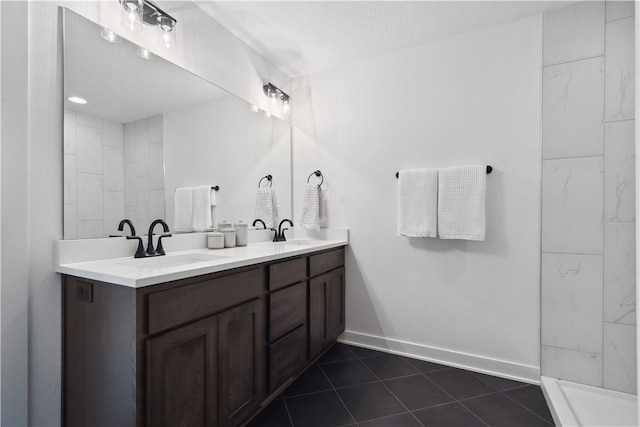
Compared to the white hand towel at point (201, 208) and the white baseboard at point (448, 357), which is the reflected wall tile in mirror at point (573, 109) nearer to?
the white baseboard at point (448, 357)

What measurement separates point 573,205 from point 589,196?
0.09 m

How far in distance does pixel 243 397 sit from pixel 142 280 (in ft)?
2.55

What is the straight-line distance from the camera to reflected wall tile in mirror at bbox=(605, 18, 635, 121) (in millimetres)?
1646

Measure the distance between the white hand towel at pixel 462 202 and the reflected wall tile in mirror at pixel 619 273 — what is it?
63 cm

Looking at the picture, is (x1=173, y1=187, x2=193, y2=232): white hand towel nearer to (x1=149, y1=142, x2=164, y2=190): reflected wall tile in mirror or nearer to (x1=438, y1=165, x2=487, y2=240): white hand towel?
(x1=149, y1=142, x2=164, y2=190): reflected wall tile in mirror

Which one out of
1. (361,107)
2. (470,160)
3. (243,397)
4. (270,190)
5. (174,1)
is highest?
(174,1)

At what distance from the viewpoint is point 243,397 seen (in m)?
1.39

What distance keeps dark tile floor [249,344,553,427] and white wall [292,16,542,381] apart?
0.20m

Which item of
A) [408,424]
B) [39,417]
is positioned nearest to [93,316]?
[39,417]

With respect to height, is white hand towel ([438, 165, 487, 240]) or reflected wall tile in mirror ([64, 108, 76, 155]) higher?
reflected wall tile in mirror ([64, 108, 76, 155])

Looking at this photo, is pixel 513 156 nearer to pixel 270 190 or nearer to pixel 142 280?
pixel 270 190

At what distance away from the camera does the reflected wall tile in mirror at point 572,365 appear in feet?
5.63

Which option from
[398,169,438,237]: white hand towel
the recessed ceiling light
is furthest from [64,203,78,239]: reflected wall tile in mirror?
[398,169,438,237]: white hand towel

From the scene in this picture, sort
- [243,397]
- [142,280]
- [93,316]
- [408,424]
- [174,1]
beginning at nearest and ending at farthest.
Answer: [142,280] → [93,316] → [243,397] → [408,424] → [174,1]
